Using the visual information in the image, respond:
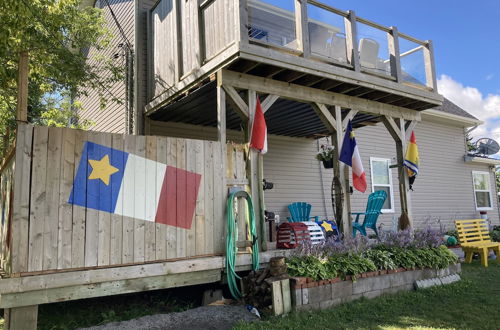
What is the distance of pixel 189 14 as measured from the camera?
5.62 meters

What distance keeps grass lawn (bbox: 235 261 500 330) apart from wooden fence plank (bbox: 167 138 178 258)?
3.53 feet

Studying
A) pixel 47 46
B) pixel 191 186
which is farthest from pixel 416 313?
pixel 47 46

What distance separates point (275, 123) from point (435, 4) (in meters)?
12.4


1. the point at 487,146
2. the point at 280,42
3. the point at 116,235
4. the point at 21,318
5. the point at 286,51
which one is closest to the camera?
the point at 21,318

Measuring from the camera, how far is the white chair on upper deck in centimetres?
621

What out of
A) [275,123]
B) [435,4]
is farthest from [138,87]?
[435,4]

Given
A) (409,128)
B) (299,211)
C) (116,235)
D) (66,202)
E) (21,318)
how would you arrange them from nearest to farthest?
(21,318) < (66,202) < (116,235) < (409,128) < (299,211)

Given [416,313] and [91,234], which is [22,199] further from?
[416,313]

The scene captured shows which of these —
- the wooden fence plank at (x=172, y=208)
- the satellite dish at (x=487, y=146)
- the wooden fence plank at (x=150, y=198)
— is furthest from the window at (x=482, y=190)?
the wooden fence plank at (x=150, y=198)

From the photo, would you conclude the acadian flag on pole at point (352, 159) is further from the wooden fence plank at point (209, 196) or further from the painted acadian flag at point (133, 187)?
the painted acadian flag at point (133, 187)

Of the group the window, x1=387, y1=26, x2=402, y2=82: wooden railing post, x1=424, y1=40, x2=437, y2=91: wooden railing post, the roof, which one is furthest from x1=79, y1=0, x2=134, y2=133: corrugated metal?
the window

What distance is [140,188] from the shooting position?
4043 millimetres

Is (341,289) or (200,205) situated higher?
(200,205)

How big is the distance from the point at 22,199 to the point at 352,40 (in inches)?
187
